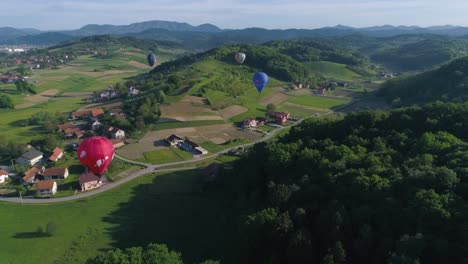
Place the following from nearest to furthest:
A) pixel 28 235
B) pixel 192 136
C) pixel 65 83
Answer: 1. pixel 28 235
2. pixel 192 136
3. pixel 65 83

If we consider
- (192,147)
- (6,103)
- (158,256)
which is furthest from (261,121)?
(6,103)

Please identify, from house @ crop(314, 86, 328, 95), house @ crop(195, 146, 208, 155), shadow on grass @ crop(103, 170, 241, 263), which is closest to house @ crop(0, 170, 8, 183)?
shadow on grass @ crop(103, 170, 241, 263)

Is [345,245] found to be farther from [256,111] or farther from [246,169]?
[256,111]

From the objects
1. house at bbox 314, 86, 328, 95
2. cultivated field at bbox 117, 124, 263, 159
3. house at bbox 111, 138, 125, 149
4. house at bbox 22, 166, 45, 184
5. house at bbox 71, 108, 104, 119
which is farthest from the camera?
house at bbox 314, 86, 328, 95

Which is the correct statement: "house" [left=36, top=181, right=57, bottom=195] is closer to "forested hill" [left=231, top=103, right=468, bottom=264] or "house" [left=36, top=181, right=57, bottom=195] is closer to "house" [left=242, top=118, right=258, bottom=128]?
"forested hill" [left=231, top=103, right=468, bottom=264]

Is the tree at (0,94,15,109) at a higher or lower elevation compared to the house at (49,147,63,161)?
higher

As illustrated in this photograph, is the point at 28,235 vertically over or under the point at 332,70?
under

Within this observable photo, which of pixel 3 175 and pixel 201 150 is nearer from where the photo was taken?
pixel 3 175

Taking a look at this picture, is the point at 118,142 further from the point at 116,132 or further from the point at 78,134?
the point at 78,134
